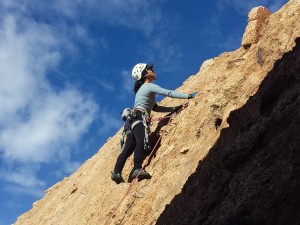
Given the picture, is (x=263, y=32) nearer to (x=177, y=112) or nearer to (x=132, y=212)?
(x=177, y=112)

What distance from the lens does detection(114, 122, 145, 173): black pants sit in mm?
10836

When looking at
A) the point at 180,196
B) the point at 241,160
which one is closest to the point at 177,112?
the point at 180,196

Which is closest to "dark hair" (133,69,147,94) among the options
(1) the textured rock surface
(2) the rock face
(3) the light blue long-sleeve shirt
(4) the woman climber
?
(4) the woman climber

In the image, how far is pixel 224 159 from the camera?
624cm

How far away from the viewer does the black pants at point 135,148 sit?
10836 mm

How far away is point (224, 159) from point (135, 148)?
503cm

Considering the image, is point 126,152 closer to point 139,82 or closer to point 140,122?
point 140,122

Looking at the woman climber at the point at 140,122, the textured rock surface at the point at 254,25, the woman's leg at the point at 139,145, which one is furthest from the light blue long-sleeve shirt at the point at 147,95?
the textured rock surface at the point at 254,25

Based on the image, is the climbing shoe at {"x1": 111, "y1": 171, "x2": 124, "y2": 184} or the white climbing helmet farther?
the white climbing helmet

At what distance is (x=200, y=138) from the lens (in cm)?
973

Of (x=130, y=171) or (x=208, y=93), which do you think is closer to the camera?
(x=208, y=93)

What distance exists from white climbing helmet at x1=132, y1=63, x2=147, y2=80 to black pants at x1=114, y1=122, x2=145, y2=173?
5.70ft

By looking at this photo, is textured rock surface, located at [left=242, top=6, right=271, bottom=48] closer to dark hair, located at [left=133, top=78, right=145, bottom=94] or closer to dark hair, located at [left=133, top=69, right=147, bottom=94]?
dark hair, located at [left=133, top=69, right=147, bottom=94]

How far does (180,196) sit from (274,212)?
3033 millimetres
